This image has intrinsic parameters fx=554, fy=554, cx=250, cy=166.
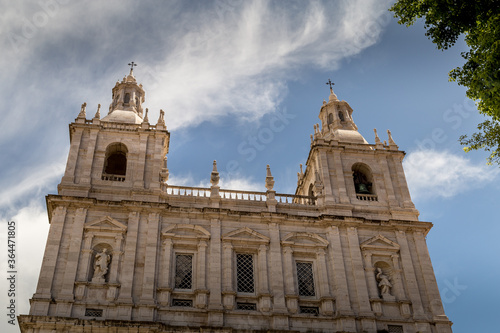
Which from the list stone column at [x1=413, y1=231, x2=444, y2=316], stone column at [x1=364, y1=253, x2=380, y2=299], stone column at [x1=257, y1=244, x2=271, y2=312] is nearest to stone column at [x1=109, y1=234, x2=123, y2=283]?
stone column at [x1=257, y1=244, x2=271, y2=312]

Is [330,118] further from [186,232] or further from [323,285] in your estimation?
[186,232]

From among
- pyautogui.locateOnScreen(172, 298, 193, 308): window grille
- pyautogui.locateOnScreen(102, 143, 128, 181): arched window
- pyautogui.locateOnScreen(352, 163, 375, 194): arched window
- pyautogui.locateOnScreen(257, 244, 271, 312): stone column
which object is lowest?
pyautogui.locateOnScreen(172, 298, 193, 308): window grille

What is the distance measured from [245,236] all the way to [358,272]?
5771mm

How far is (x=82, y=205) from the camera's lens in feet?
87.7

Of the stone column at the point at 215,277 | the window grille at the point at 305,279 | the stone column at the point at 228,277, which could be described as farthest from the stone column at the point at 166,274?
the window grille at the point at 305,279

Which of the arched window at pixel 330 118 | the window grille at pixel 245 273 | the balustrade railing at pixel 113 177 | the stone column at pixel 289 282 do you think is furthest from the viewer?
the arched window at pixel 330 118

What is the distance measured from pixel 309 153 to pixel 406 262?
8.80 meters

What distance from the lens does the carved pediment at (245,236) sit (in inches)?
1066

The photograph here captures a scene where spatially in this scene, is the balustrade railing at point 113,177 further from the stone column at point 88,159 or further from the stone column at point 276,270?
the stone column at point 276,270

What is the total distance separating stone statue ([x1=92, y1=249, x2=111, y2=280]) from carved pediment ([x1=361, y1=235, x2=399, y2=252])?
491 inches

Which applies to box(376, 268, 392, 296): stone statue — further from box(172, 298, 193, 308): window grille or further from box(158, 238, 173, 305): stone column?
box(158, 238, 173, 305): stone column

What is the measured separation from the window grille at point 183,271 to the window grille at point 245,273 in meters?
2.28

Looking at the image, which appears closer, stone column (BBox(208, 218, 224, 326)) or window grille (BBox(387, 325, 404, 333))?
stone column (BBox(208, 218, 224, 326))

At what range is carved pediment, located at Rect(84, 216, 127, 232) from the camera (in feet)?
86.0
